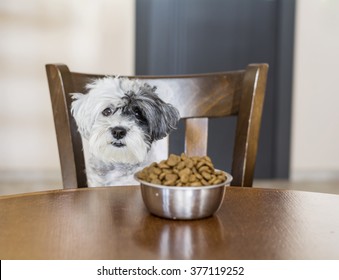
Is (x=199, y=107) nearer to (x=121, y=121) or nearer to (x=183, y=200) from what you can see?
(x=121, y=121)

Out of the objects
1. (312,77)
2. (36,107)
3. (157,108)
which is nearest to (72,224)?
(157,108)

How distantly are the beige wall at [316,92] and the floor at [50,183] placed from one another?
0.13 meters

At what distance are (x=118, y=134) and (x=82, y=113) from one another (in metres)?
0.10

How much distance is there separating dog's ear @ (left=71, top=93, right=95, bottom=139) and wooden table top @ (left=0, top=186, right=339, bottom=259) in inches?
8.2

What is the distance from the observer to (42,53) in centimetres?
325

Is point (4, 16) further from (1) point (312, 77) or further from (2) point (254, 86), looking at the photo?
(2) point (254, 86)

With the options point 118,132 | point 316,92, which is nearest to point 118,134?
point 118,132

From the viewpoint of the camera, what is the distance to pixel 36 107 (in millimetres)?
3297

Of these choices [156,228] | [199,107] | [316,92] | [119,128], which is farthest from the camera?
[316,92]

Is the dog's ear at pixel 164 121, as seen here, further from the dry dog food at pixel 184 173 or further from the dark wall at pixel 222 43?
the dark wall at pixel 222 43

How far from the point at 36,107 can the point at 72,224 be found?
9.05ft
